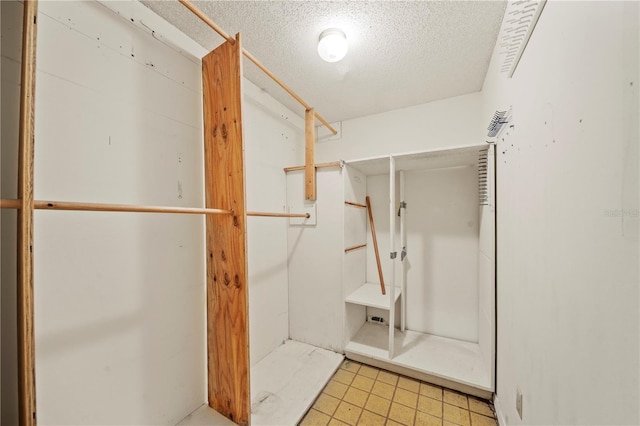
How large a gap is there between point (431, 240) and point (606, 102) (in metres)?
1.91

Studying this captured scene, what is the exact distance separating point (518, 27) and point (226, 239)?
1692mm

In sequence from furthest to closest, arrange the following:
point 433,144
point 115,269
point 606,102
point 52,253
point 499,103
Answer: point 433,144 < point 499,103 < point 115,269 < point 52,253 < point 606,102

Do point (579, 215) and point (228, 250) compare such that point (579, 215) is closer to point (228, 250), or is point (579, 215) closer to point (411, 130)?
point (228, 250)

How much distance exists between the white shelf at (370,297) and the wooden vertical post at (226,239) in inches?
41.2

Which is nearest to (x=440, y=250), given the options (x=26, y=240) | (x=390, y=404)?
(x=390, y=404)

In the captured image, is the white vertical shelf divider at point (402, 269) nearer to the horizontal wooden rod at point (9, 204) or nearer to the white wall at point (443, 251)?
the white wall at point (443, 251)

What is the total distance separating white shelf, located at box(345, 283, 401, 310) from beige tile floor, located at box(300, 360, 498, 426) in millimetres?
539

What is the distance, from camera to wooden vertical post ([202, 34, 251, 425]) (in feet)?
4.07

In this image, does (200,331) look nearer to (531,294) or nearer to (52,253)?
(52,253)

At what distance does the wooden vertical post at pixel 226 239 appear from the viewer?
1240 millimetres

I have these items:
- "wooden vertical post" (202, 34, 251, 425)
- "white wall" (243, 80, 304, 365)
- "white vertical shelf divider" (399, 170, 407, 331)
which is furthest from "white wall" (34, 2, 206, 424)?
"white vertical shelf divider" (399, 170, 407, 331)

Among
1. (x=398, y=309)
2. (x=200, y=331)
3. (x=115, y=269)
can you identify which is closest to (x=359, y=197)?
(x=398, y=309)

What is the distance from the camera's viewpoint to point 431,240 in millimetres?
2318

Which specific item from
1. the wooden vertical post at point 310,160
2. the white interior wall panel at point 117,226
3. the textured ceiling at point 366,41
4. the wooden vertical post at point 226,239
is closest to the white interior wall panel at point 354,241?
the wooden vertical post at point 310,160
